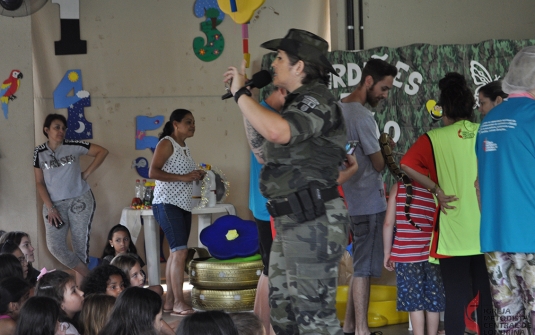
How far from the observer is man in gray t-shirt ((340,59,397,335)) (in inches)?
181

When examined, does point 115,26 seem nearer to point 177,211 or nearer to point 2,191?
point 2,191

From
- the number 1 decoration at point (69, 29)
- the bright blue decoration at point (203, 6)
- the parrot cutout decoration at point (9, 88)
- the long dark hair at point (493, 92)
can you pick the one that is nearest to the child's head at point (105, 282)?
the long dark hair at point (493, 92)

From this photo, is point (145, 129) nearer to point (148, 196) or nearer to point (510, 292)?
Result: point (148, 196)

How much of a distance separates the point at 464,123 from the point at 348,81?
9.29 ft

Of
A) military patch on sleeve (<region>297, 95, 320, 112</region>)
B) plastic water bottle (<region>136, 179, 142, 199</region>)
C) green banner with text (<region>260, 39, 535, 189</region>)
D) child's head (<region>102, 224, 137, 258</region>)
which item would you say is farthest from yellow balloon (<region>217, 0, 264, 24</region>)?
plastic water bottle (<region>136, 179, 142, 199</region>)

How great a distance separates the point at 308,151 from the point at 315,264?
17.8 inches

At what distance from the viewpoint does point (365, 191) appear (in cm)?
464

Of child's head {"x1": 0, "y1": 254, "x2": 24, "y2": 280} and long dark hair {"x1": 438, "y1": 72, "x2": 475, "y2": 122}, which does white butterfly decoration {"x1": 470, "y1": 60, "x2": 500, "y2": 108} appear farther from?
child's head {"x1": 0, "y1": 254, "x2": 24, "y2": 280}

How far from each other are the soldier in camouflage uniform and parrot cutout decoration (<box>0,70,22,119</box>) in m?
4.71

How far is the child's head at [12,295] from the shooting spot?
3.91 metres

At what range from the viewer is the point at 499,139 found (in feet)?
10.1

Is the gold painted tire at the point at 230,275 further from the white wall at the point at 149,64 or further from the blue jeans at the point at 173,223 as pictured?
the white wall at the point at 149,64

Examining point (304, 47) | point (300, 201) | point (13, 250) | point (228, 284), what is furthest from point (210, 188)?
point (300, 201)


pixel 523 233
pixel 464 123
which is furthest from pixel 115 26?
pixel 523 233
